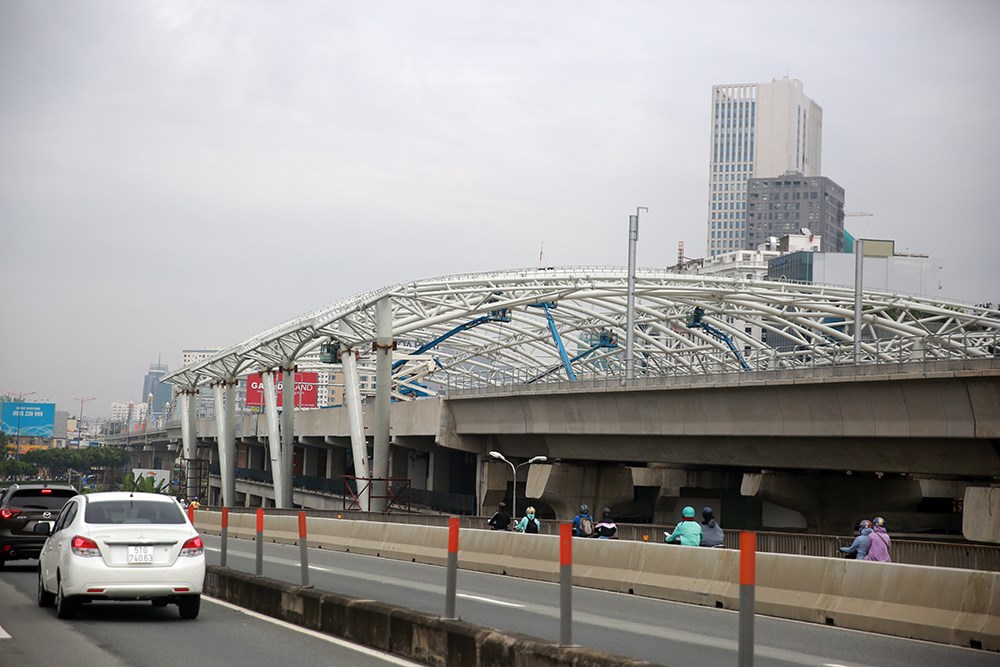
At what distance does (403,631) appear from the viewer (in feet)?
41.9

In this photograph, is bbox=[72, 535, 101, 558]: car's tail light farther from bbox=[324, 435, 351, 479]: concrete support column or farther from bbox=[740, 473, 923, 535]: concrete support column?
bbox=[324, 435, 351, 479]: concrete support column

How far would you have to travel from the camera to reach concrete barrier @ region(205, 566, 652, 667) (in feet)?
32.2

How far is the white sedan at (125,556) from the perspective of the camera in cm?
1528

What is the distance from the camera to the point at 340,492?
293 ft

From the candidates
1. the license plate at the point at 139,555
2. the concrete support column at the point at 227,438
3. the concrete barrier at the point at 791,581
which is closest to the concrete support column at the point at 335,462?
the concrete support column at the point at 227,438

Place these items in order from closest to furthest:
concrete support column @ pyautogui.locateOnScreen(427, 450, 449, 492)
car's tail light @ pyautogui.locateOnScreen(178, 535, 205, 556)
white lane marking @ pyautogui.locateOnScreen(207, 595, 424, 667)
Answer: white lane marking @ pyautogui.locateOnScreen(207, 595, 424, 667) < car's tail light @ pyautogui.locateOnScreen(178, 535, 205, 556) < concrete support column @ pyautogui.locateOnScreen(427, 450, 449, 492)

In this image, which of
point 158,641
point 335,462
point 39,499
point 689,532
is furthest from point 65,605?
point 335,462

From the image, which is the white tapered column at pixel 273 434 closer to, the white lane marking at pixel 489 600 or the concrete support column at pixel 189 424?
the concrete support column at pixel 189 424

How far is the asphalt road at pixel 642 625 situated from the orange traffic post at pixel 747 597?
16.4 ft

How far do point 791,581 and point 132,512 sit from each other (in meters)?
8.81

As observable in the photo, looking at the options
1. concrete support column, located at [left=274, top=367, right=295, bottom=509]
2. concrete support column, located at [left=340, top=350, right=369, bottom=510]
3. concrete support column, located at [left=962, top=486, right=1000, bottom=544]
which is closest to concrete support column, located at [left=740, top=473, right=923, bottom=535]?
concrete support column, located at [left=962, top=486, right=1000, bottom=544]

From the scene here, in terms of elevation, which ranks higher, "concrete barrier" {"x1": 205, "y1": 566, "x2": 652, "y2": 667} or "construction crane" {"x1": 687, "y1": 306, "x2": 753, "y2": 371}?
"construction crane" {"x1": 687, "y1": 306, "x2": 753, "y2": 371}

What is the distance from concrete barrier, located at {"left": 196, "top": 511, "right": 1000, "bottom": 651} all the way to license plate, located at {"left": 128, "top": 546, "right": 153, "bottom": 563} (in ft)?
27.1

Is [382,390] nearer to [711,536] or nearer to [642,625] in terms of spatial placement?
[711,536]
